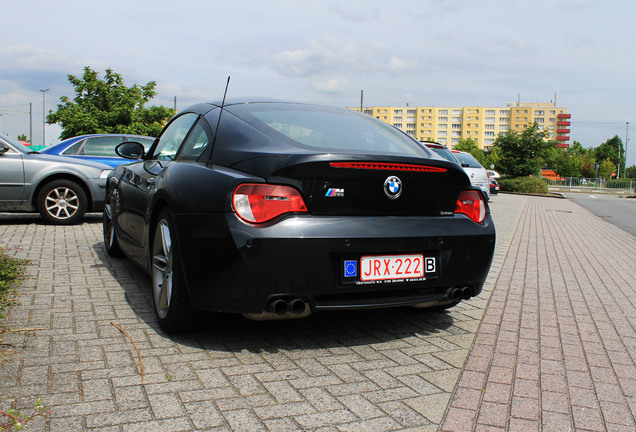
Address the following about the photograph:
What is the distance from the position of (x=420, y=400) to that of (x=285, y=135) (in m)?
1.66

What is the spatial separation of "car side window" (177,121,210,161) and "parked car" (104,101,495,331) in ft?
0.05

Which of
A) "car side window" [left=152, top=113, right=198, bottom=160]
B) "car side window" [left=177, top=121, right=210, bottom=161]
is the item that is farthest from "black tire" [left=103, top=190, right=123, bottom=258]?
"car side window" [left=177, top=121, right=210, bottom=161]

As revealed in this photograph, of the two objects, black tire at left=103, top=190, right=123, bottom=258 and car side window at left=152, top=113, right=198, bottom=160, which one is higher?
car side window at left=152, top=113, right=198, bottom=160

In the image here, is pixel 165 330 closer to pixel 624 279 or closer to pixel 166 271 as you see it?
pixel 166 271

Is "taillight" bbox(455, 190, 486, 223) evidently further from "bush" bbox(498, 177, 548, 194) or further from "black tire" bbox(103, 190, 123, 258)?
"bush" bbox(498, 177, 548, 194)

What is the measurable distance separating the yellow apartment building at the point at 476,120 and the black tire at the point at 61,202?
160604 mm

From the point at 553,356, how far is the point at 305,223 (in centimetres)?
171

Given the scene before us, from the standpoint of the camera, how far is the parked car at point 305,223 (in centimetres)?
300

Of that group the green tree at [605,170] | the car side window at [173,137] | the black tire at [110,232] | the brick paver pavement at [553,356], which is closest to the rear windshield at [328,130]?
the car side window at [173,137]

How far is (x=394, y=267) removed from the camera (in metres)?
3.22

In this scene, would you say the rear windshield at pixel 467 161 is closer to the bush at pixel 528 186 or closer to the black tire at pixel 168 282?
the black tire at pixel 168 282

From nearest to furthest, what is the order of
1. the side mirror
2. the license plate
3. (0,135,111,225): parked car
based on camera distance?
1. the license plate
2. the side mirror
3. (0,135,111,225): parked car

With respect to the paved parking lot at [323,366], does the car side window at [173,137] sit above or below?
above

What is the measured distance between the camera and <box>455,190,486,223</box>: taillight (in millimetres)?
3564
